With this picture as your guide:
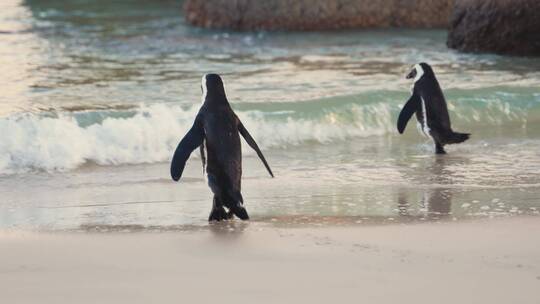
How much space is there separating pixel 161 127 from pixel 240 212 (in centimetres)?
331

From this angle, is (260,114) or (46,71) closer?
(260,114)

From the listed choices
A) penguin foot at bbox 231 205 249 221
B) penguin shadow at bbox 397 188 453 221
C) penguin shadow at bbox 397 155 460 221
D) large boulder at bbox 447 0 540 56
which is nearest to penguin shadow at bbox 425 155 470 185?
penguin shadow at bbox 397 155 460 221

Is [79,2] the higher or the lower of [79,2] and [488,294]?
the lower

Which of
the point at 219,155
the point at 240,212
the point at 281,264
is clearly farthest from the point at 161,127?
the point at 281,264

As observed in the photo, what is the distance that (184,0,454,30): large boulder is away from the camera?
56.4 feet

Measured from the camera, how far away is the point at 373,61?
1377cm

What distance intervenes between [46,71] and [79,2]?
874 centimetres

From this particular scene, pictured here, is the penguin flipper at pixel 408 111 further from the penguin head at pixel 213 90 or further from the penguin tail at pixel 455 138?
the penguin head at pixel 213 90

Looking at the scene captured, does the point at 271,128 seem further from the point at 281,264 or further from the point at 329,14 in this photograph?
the point at 329,14

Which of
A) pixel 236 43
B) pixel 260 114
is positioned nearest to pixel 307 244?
pixel 260 114

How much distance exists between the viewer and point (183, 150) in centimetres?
654

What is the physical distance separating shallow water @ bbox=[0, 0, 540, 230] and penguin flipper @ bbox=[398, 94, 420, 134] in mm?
183

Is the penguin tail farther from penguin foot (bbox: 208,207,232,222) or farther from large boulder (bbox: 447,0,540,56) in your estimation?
large boulder (bbox: 447,0,540,56)

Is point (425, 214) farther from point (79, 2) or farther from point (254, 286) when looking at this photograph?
point (79, 2)
